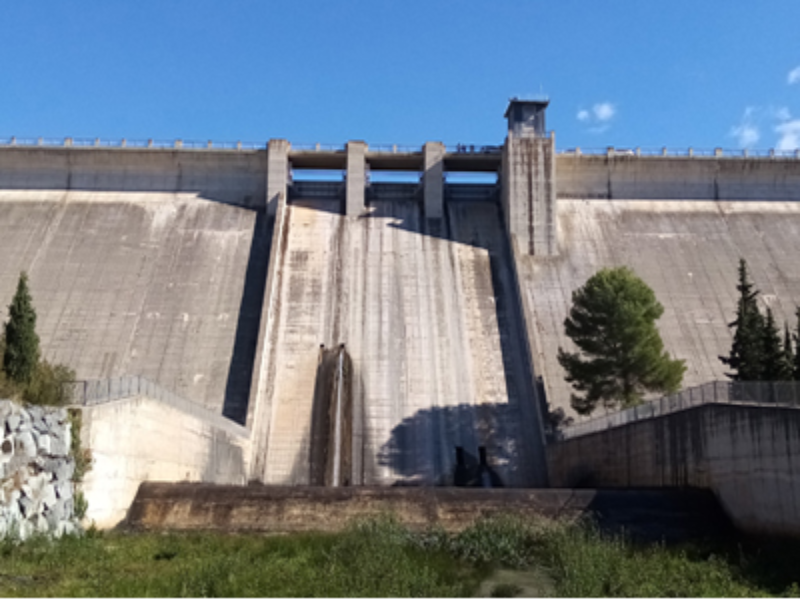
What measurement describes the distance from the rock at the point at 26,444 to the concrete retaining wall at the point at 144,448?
1.48 metres

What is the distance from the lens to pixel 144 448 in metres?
17.9

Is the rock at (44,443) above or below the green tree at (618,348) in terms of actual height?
below

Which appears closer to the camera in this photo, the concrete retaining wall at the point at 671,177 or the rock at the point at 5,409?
the rock at the point at 5,409

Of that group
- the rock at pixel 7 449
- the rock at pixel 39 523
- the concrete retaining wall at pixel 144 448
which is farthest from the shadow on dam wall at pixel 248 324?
the rock at pixel 7 449

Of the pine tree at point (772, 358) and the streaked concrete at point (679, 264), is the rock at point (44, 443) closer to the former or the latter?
the pine tree at point (772, 358)

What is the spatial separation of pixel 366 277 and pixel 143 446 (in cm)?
1725

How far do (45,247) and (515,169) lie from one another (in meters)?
20.8

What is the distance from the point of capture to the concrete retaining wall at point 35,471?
13.1m

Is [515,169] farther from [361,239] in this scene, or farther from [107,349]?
[107,349]

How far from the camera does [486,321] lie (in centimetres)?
3203

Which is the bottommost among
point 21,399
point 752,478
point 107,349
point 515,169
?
point 752,478

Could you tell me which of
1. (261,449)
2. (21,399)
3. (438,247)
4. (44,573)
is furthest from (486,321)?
(44,573)

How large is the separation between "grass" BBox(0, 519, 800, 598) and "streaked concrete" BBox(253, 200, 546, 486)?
A: 11.2 meters

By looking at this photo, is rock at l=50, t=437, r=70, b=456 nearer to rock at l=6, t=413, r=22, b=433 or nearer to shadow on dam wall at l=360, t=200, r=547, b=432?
rock at l=6, t=413, r=22, b=433
